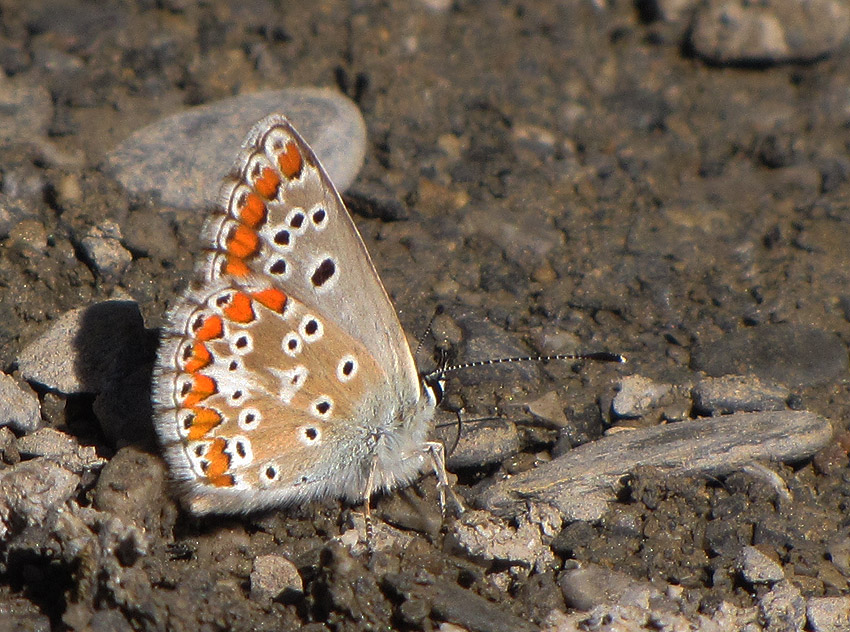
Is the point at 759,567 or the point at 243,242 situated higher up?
the point at 243,242

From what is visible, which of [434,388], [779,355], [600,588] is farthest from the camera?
[779,355]

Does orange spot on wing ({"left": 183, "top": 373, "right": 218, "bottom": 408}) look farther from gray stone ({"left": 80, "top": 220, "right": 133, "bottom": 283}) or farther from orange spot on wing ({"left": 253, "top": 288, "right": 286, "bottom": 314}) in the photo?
gray stone ({"left": 80, "top": 220, "right": 133, "bottom": 283})

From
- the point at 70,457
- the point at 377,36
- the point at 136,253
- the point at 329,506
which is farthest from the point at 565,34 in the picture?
the point at 70,457

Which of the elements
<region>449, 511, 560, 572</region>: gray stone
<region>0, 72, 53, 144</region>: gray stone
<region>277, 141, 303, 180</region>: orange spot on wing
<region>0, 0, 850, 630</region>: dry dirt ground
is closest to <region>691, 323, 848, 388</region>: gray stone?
<region>0, 0, 850, 630</region>: dry dirt ground

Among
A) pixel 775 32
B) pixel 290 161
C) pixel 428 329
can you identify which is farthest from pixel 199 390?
pixel 775 32

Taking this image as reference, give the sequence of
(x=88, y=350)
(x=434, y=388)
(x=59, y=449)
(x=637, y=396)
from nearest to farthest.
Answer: (x=59, y=449) → (x=434, y=388) → (x=88, y=350) → (x=637, y=396)

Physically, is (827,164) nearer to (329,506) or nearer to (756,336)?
(756,336)

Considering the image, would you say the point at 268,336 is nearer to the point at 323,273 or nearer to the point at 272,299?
the point at 272,299
